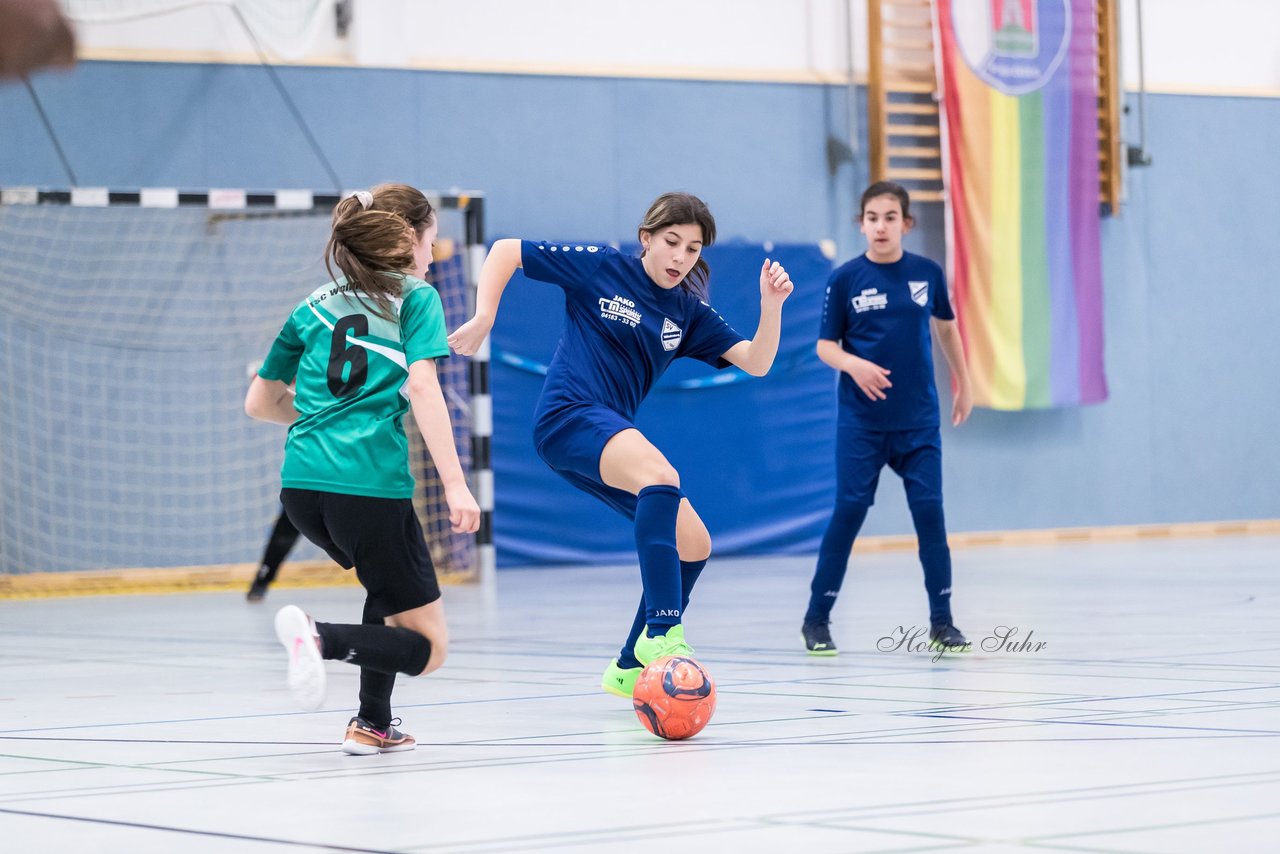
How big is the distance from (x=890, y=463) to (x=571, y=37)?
801cm

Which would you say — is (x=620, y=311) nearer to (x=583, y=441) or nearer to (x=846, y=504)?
(x=583, y=441)

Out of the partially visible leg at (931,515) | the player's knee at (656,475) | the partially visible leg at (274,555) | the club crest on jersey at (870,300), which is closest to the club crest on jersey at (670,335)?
the player's knee at (656,475)

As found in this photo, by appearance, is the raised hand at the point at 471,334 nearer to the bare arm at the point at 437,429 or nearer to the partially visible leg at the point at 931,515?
the bare arm at the point at 437,429

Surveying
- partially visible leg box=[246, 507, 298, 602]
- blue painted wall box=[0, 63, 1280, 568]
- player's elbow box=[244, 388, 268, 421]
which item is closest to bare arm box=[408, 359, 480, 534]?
player's elbow box=[244, 388, 268, 421]

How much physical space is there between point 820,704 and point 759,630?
8.43 ft

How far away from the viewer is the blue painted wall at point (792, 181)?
12117 millimetres

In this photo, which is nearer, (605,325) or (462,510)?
(462,510)

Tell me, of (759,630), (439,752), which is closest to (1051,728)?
(439,752)

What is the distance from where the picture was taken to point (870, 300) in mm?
6137

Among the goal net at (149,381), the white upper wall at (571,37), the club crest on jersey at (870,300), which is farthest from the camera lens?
the white upper wall at (571,37)

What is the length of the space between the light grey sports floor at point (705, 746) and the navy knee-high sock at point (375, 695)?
10cm

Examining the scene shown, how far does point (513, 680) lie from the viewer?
5.28 m

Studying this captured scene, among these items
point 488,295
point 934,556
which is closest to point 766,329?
point 488,295

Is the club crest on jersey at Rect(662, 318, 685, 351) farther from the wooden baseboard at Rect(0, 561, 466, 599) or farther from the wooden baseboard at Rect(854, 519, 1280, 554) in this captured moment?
the wooden baseboard at Rect(854, 519, 1280, 554)
